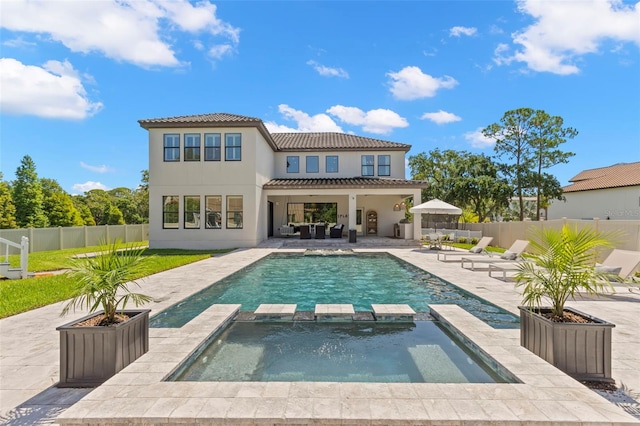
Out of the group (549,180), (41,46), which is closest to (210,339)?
(41,46)

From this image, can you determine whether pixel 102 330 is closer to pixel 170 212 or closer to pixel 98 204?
pixel 170 212

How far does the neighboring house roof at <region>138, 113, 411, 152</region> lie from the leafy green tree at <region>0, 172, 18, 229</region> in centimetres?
2333

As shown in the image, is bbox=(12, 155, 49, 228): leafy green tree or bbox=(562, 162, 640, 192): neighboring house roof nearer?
bbox=(562, 162, 640, 192): neighboring house roof

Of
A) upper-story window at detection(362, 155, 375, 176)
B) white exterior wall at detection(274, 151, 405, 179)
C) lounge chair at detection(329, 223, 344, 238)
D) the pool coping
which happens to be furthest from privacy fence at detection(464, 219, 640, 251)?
lounge chair at detection(329, 223, 344, 238)

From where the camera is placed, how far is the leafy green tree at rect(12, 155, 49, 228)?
32500mm

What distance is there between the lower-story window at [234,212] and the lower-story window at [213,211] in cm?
49

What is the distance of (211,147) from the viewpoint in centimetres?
1792

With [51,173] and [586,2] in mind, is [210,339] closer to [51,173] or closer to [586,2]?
[586,2]

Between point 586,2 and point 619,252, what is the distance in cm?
708

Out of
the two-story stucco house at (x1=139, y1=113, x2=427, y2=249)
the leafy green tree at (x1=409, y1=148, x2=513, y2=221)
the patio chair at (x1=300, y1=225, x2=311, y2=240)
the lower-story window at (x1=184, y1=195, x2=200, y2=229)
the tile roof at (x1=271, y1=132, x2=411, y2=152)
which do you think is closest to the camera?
the two-story stucco house at (x1=139, y1=113, x2=427, y2=249)

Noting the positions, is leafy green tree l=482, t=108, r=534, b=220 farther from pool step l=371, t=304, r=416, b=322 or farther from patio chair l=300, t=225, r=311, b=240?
pool step l=371, t=304, r=416, b=322

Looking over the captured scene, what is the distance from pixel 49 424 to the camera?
8.87ft

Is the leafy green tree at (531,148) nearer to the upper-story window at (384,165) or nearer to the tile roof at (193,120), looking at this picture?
the upper-story window at (384,165)

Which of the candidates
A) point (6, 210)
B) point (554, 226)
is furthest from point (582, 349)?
point (6, 210)
